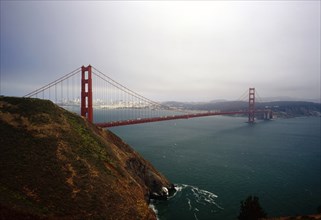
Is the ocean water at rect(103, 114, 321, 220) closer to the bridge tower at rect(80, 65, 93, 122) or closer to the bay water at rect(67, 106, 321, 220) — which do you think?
the bay water at rect(67, 106, 321, 220)

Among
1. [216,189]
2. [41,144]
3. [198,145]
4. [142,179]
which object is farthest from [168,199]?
[198,145]

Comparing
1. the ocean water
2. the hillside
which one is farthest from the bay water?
the hillside

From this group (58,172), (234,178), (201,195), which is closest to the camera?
(58,172)

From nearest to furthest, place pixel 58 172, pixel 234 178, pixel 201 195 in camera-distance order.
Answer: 1. pixel 58 172
2. pixel 201 195
3. pixel 234 178

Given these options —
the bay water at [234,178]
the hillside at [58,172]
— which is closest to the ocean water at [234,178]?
the bay water at [234,178]

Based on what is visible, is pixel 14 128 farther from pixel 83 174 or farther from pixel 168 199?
pixel 168 199

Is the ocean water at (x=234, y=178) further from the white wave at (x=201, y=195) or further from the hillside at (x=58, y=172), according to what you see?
the hillside at (x=58, y=172)

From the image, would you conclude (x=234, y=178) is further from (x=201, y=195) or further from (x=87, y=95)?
Answer: (x=87, y=95)

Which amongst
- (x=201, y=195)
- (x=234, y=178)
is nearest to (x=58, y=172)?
(x=201, y=195)
